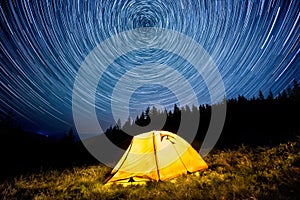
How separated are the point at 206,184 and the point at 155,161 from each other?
8.36 feet

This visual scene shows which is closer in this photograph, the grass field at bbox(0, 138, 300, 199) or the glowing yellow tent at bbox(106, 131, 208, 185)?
the grass field at bbox(0, 138, 300, 199)

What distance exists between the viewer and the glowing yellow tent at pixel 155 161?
8297 mm

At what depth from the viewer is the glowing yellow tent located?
830 centimetres

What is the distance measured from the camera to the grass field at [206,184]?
16.6ft

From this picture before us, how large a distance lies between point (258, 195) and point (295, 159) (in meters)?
3.37

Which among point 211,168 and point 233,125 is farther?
point 233,125

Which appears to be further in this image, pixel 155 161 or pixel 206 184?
pixel 155 161

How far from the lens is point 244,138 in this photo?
532 inches

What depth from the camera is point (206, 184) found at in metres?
6.58

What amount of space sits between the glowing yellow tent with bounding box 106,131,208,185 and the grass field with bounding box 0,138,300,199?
1.80 ft

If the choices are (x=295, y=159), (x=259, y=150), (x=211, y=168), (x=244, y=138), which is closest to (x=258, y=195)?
(x=295, y=159)

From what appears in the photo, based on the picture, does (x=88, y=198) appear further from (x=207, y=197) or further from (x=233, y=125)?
(x=233, y=125)

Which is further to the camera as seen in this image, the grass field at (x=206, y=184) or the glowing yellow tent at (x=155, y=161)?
the glowing yellow tent at (x=155, y=161)

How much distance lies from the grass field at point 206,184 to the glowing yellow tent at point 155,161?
0.55m
